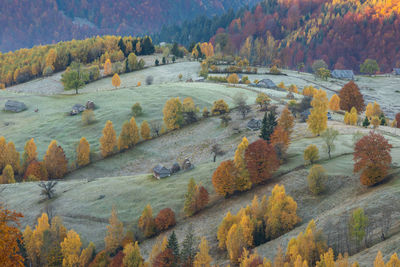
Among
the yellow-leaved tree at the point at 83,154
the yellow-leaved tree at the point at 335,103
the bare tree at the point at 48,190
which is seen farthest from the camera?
the yellow-leaved tree at the point at 335,103

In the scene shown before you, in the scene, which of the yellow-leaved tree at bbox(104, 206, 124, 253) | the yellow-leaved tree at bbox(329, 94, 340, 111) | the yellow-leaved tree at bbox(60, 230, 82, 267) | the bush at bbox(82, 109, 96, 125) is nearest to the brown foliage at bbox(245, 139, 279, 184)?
→ the yellow-leaved tree at bbox(104, 206, 124, 253)

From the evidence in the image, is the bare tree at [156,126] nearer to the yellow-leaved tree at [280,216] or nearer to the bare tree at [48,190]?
the bare tree at [48,190]

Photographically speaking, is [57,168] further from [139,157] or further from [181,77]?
[181,77]

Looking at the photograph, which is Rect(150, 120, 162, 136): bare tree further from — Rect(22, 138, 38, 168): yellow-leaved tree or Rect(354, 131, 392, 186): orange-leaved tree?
Rect(354, 131, 392, 186): orange-leaved tree

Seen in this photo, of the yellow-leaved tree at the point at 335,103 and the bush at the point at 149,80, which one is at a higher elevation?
the bush at the point at 149,80

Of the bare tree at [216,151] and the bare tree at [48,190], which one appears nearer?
the bare tree at [48,190]

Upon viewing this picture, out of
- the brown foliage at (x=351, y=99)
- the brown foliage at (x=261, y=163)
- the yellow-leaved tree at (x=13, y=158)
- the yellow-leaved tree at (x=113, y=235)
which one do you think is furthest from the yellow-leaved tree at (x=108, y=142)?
the brown foliage at (x=351, y=99)

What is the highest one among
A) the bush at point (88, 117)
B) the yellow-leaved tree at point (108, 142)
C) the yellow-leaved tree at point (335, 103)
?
the yellow-leaved tree at point (335, 103)
